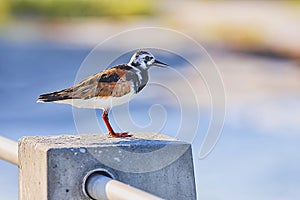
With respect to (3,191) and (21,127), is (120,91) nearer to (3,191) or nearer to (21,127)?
(3,191)

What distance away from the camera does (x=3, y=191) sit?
732cm

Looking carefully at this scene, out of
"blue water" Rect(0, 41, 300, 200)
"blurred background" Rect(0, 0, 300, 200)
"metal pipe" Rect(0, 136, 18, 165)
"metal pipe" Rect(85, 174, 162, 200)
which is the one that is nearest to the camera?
"metal pipe" Rect(85, 174, 162, 200)

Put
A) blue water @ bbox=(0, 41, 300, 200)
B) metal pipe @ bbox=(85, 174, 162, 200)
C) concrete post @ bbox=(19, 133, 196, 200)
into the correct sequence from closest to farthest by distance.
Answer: metal pipe @ bbox=(85, 174, 162, 200) → concrete post @ bbox=(19, 133, 196, 200) → blue water @ bbox=(0, 41, 300, 200)

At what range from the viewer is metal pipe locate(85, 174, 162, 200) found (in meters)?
2.39

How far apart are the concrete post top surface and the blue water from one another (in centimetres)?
16

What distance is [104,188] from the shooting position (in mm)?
2660

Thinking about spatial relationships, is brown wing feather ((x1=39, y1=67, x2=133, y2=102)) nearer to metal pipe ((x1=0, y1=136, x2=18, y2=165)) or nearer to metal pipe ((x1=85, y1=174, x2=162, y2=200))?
metal pipe ((x1=0, y1=136, x2=18, y2=165))

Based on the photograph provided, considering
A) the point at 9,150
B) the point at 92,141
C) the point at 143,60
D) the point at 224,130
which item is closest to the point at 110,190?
the point at 92,141

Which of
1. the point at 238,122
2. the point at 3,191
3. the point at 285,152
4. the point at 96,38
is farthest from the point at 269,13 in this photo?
the point at 3,191

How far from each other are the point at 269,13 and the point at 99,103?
72.8 feet

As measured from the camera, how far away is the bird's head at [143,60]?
3.54m

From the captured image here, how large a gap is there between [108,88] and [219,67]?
49.6 ft

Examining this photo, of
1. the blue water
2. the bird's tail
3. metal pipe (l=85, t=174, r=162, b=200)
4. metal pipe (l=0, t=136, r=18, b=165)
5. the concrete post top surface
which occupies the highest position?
the blue water

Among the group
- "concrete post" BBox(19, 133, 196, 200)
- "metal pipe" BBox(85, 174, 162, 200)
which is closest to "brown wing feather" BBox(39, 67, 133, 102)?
"concrete post" BBox(19, 133, 196, 200)
